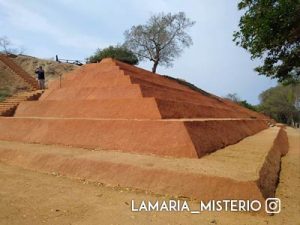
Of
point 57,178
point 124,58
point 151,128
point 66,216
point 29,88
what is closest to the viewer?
point 66,216

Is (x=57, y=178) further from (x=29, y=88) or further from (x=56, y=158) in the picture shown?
(x=29, y=88)

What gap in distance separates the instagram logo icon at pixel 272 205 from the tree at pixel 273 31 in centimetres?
508

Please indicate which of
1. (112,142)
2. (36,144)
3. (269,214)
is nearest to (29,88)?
(36,144)

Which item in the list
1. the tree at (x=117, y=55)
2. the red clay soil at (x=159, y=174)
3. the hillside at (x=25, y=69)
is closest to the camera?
the red clay soil at (x=159, y=174)

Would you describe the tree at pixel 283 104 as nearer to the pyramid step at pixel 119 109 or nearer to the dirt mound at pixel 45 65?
the dirt mound at pixel 45 65

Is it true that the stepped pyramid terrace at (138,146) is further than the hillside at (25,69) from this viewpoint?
No

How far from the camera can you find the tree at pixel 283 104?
4891cm

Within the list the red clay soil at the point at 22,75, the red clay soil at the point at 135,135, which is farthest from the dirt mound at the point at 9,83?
the red clay soil at the point at 135,135

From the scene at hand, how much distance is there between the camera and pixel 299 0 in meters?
8.16

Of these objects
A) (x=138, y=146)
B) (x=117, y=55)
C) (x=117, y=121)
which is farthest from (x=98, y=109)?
(x=117, y=55)

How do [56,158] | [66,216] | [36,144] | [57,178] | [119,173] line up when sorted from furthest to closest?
[36,144] < [56,158] < [57,178] < [119,173] < [66,216]

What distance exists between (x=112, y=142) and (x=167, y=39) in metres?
22.5

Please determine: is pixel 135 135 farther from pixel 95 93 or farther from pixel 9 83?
pixel 9 83

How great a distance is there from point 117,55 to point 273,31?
21391 millimetres
